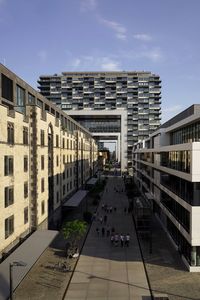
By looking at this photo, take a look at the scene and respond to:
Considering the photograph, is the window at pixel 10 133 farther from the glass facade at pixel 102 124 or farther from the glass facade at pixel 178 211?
the glass facade at pixel 102 124

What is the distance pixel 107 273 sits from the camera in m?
33.8

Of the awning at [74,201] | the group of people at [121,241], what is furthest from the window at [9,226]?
the awning at [74,201]

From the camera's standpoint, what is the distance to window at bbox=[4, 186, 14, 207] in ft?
111

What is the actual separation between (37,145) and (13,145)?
7.76 metres

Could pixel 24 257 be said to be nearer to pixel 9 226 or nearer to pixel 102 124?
pixel 9 226

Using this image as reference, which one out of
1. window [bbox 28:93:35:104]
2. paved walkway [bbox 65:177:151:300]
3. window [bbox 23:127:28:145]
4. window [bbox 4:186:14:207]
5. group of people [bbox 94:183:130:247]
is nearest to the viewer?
paved walkway [bbox 65:177:151:300]

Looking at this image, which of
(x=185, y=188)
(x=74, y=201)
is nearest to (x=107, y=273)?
(x=185, y=188)

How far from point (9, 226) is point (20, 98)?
1562 centimetres

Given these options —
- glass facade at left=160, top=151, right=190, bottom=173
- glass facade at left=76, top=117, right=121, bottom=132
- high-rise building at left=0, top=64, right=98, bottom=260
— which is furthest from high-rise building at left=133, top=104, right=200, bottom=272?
glass facade at left=76, top=117, right=121, bottom=132

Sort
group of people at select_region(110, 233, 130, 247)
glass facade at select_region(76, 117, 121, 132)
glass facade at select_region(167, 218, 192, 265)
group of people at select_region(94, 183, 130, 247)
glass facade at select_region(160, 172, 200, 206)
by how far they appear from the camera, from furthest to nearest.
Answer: glass facade at select_region(76, 117, 121, 132)
group of people at select_region(94, 183, 130, 247)
group of people at select_region(110, 233, 130, 247)
glass facade at select_region(167, 218, 192, 265)
glass facade at select_region(160, 172, 200, 206)

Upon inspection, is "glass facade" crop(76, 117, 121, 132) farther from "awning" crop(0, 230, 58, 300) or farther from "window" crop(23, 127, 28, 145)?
"awning" crop(0, 230, 58, 300)

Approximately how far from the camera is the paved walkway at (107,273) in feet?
94.5

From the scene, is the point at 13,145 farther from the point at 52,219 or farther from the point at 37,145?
the point at 52,219

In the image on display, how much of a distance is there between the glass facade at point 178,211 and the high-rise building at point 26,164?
16.0 metres
